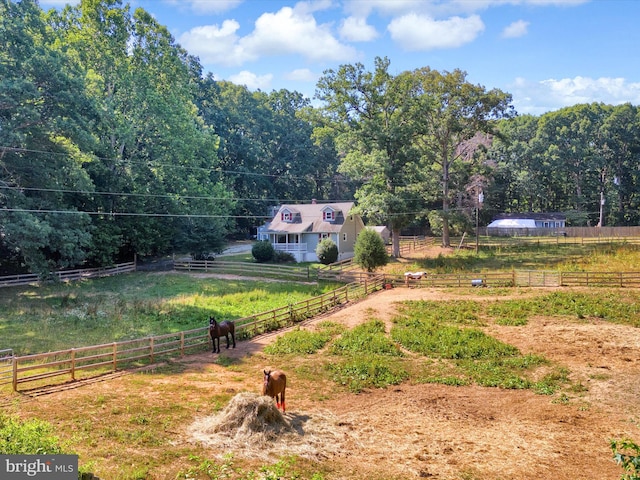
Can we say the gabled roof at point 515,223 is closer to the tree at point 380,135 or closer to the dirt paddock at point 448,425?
the tree at point 380,135

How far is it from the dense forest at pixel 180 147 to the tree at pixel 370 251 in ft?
28.7

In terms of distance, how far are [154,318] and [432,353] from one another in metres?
13.7

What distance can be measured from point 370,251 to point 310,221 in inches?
616

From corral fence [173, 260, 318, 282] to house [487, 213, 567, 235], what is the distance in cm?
4004

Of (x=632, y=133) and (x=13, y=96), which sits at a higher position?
(x=632, y=133)

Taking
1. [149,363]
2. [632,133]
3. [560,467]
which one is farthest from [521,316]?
[632,133]

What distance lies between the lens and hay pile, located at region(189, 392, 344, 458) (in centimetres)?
985

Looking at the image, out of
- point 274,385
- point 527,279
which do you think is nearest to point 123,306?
point 274,385

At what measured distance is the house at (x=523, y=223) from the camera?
6744cm

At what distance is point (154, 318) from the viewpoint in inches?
910

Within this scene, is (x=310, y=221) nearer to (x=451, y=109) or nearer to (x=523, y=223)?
(x=451, y=109)

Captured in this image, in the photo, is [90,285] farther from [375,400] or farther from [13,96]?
[375,400]

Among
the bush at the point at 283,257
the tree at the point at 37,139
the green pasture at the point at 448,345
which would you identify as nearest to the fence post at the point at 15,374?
the green pasture at the point at 448,345

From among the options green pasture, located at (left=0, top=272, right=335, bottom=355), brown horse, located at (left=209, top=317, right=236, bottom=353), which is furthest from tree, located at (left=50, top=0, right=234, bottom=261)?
brown horse, located at (left=209, top=317, right=236, bottom=353)
